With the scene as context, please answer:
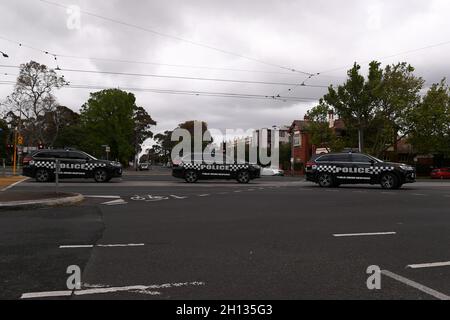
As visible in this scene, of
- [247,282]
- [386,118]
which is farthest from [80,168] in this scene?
[386,118]

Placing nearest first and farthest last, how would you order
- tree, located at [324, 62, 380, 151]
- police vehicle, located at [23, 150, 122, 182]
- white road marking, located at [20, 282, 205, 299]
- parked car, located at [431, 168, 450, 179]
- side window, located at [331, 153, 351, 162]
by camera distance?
white road marking, located at [20, 282, 205, 299]
side window, located at [331, 153, 351, 162]
police vehicle, located at [23, 150, 122, 182]
tree, located at [324, 62, 380, 151]
parked car, located at [431, 168, 450, 179]

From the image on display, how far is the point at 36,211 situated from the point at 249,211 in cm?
493

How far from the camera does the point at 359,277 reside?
5.04m

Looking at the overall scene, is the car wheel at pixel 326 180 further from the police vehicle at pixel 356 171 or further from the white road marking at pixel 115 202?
the white road marking at pixel 115 202

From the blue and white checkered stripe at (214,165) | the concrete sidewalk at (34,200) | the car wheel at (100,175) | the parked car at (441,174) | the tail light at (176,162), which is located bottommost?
the parked car at (441,174)

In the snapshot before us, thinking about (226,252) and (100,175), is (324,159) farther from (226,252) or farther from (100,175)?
(226,252)

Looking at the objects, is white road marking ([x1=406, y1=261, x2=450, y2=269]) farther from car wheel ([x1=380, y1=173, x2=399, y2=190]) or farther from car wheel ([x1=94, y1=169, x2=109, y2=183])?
car wheel ([x1=94, y1=169, x2=109, y2=183])

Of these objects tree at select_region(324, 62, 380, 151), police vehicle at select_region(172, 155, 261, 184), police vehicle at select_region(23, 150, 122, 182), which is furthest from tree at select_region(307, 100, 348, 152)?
police vehicle at select_region(23, 150, 122, 182)

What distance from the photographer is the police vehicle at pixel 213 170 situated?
78.9 feet

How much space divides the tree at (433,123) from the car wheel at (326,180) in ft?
98.9

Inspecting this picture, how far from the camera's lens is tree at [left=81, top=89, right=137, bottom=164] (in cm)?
7281

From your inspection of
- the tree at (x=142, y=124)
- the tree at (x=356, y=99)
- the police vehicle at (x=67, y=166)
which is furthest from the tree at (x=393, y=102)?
the tree at (x=142, y=124)
